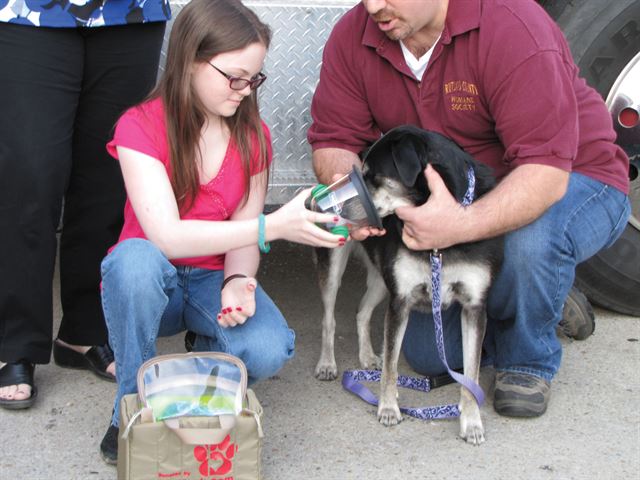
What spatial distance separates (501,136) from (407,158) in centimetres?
44

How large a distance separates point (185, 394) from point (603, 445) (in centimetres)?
152

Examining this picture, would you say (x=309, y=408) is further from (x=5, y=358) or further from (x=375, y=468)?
(x=5, y=358)

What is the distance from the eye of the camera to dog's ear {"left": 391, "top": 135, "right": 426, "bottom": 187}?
→ 3.26 m

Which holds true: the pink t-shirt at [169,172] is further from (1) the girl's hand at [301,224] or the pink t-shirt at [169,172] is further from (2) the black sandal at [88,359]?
(2) the black sandal at [88,359]

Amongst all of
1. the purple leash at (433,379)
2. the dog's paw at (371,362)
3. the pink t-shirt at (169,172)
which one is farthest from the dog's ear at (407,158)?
the dog's paw at (371,362)

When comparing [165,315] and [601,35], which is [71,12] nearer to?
[165,315]

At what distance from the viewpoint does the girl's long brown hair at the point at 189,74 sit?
10.1 ft

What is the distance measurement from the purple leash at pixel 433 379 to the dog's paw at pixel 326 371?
0.05 metres

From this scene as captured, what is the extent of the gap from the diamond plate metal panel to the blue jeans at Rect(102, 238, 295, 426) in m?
0.85

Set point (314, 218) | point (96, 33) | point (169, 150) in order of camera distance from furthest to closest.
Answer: point (96, 33), point (169, 150), point (314, 218)

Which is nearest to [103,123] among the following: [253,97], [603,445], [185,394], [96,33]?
[96,33]

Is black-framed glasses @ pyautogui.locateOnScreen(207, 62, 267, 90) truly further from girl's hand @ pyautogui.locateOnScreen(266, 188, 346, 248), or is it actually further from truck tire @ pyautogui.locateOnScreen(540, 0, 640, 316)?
truck tire @ pyautogui.locateOnScreen(540, 0, 640, 316)

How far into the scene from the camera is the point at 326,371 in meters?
4.02

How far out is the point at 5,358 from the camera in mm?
3566
